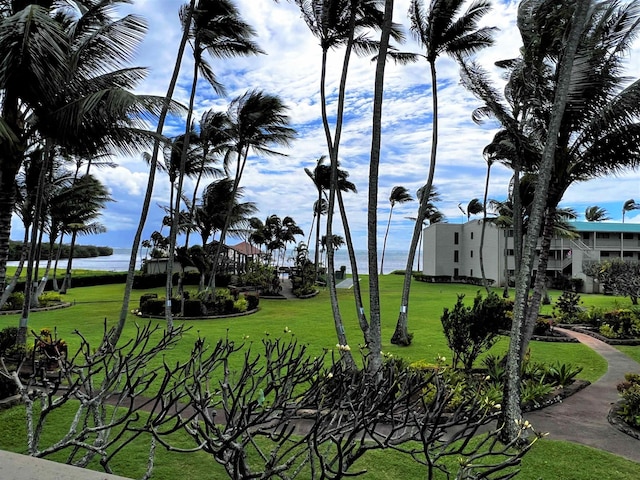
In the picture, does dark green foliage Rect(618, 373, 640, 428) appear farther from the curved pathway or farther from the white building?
the white building

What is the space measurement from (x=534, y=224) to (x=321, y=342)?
7803mm

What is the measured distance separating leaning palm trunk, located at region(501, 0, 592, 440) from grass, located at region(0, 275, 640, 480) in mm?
643

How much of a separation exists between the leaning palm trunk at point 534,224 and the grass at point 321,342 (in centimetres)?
64

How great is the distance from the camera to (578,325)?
16.6m

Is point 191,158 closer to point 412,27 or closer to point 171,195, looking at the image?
point 171,195

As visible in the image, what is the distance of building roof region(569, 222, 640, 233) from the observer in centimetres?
3503

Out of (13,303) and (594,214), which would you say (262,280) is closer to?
(13,303)

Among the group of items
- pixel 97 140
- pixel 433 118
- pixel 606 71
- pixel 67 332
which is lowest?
pixel 67 332

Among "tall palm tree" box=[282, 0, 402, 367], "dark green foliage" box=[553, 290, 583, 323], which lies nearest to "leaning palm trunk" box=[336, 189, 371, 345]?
"tall palm tree" box=[282, 0, 402, 367]

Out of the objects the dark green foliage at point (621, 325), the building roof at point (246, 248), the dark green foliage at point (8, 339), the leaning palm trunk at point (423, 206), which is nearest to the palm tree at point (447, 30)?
the leaning palm trunk at point (423, 206)

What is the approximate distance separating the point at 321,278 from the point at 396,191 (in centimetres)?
1395

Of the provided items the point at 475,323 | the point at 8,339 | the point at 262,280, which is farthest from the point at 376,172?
the point at 262,280

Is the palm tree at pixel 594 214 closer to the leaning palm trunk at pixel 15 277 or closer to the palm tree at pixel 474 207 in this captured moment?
the palm tree at pixel 474 207

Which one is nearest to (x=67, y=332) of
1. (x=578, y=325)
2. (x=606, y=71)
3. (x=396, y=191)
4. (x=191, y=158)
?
(x=191, y=158)
